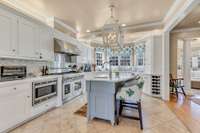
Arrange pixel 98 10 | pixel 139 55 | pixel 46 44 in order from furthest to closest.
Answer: pixel 139 55 < pixel 46 44 < pixel 98 10

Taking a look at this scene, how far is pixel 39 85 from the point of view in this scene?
307 centimetres

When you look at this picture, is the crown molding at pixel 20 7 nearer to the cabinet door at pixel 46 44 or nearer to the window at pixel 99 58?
the cabinet door at pixel 46 44

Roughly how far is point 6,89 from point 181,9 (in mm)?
4044

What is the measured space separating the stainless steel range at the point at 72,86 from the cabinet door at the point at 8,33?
1.71 meters

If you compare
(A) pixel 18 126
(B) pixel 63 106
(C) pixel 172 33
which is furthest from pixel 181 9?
(A) pixel 18 126

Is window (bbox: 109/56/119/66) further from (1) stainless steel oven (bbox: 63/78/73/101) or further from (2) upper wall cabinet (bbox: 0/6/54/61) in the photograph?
(2) upper wall cabinet (bbox: 0/6/54/61)

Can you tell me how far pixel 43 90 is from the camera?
10.5ft

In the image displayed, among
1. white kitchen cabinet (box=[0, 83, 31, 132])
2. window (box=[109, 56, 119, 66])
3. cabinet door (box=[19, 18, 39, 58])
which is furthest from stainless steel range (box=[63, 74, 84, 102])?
window (box=[109, 56, 119, 66])

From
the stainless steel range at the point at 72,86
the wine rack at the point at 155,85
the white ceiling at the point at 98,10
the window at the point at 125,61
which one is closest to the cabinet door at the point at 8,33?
the white ceiling at the point at 98,10

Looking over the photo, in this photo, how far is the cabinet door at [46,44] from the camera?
362 cm

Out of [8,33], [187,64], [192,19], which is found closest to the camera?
[8,33]

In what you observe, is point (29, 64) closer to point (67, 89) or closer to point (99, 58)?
point (67, 89)

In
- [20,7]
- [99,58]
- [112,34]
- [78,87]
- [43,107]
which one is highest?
[20,7]

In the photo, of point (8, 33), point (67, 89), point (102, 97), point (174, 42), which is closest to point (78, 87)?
point (67, 89)
